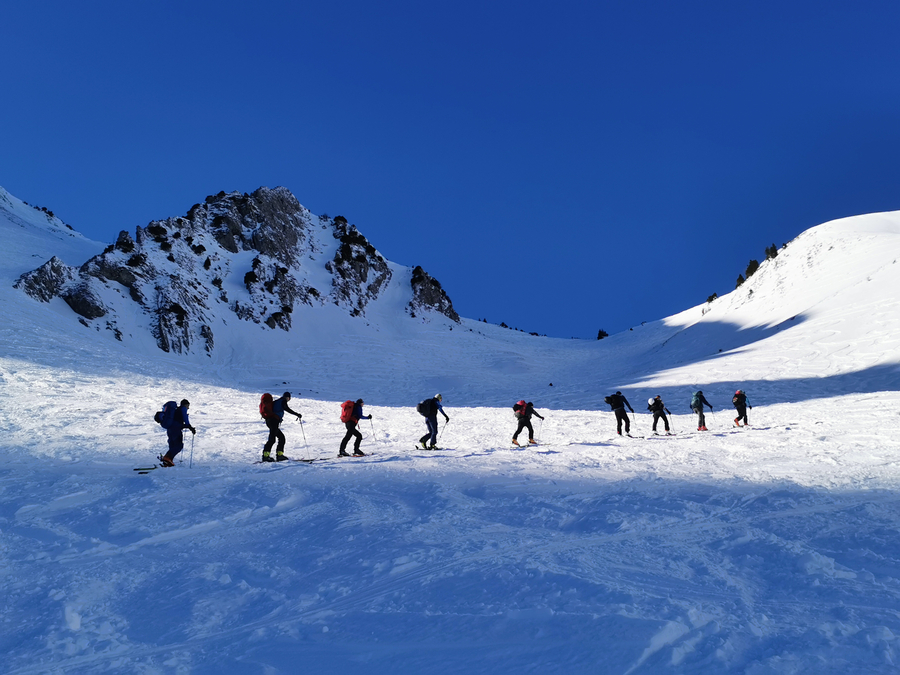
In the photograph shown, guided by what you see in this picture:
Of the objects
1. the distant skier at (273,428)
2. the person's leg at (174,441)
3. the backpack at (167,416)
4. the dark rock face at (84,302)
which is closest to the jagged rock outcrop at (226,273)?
→ the dark rock face at (84,302)

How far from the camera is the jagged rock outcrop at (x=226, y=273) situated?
141 feet

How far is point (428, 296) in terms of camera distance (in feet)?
247

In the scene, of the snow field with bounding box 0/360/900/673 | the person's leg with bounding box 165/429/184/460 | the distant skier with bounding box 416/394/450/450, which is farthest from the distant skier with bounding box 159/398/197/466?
the distant skier with bounding box 416/394/450/450

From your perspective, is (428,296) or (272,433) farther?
(428,296)

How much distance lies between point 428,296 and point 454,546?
69.7 m

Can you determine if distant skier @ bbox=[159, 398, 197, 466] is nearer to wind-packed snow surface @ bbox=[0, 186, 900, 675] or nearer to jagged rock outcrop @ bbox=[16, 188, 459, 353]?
wind-packed snow surface @ bbox=[0, 186, 900, 675]

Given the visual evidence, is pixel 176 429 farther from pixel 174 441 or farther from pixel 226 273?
pixel 226 273

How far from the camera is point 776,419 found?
17.3m

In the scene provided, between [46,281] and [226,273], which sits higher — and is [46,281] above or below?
below

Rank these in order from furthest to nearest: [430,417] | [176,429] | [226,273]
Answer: [226,273] → [430,417] → [176,429]

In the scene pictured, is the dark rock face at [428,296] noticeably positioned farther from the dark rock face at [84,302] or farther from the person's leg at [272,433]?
the person's leg at [272,433]

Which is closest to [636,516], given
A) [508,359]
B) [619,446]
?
[619,446]

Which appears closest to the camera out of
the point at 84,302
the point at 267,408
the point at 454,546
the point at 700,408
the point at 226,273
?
the point at 454,546

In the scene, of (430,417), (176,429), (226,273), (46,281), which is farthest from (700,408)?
(226,273)
